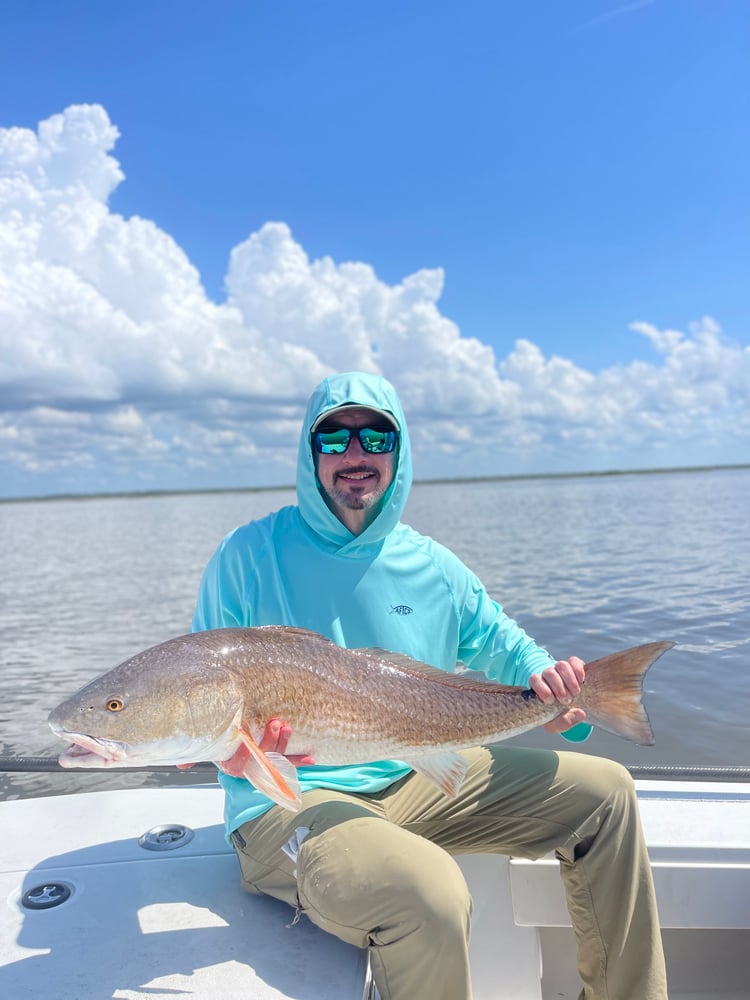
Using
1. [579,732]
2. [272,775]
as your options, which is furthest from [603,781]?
[272,775]

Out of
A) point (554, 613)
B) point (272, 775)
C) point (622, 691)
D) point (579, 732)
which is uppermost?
point (622, 691)

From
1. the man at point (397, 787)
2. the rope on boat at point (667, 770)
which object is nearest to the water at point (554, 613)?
the rope on boat at point (667, 770)

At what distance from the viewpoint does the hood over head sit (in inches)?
128

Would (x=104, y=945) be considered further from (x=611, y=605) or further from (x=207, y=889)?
(x=611, y=605)

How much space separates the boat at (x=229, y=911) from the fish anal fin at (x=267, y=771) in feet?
1.80

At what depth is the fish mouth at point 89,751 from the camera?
2.24 metres

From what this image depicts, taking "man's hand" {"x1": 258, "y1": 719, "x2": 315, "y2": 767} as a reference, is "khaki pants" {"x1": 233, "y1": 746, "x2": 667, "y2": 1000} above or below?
below

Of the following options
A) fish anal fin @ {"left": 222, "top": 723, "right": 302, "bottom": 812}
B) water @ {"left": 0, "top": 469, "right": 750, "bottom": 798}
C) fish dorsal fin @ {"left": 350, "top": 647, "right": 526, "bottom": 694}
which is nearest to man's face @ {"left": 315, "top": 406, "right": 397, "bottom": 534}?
fish dorsal fin @ {"left": 350, "top": 647, "right": 526, "bottom": 694}

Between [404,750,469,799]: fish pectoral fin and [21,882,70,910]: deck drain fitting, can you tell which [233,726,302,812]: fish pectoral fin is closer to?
[404,750,469,799]: fish pectoral fin

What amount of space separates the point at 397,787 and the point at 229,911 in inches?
29.4

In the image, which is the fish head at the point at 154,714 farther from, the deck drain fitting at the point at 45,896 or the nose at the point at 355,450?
the nose at the point at 355,450

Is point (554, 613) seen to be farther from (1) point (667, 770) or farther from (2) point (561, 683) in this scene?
(2) point (561, 683)

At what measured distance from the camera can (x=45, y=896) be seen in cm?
278

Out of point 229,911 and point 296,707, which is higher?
point 296,707
